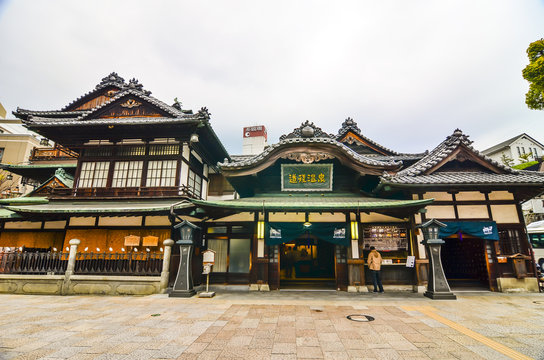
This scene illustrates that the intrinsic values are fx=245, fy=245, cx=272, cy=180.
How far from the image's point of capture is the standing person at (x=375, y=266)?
11.4 metres

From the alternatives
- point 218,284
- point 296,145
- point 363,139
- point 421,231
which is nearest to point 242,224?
point 218,284

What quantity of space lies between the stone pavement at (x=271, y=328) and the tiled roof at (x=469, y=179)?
16.5 ft

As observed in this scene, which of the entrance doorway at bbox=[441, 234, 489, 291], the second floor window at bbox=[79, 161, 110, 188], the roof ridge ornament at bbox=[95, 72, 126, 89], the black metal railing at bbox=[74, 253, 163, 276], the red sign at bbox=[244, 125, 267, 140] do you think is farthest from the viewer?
the red sign at bbox=[244, 125, 267, 140]

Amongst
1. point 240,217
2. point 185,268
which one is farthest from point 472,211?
point 185,268

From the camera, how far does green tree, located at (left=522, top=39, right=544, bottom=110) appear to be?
12.8m

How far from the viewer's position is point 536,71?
12.9 m

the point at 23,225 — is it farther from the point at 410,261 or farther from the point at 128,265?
the point at 410,261

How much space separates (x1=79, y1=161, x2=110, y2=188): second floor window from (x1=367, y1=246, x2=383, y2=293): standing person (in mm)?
15483

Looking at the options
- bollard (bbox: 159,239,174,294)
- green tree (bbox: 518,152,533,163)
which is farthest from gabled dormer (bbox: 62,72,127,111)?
green tree (bbox: 518,152,533,163)

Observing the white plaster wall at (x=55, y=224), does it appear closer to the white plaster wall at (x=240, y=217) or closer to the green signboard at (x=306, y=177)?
the white plaster wall at (x=240, y=217)

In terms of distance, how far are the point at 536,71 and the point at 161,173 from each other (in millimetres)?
21231

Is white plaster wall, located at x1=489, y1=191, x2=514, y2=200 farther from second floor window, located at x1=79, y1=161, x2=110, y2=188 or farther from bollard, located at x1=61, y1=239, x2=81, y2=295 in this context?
second floor window, located at x1=79, y1=161, x2=110, y2=188

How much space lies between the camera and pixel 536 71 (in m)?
12.9

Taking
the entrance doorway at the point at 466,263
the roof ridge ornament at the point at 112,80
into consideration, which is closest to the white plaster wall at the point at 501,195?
the entrance doorway at the point at 466,263
